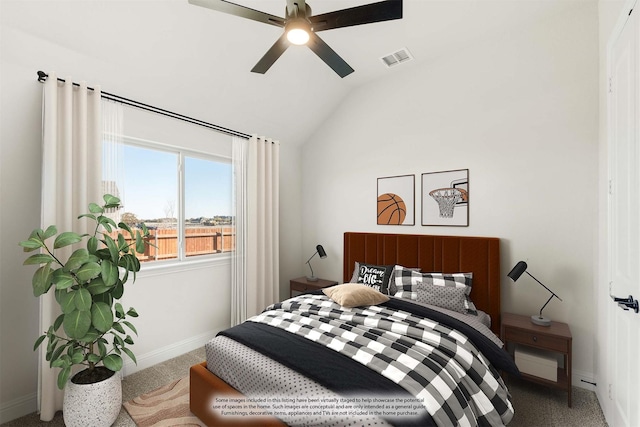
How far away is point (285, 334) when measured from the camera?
200 cm

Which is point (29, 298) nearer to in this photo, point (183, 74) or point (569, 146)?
point (183, 74)

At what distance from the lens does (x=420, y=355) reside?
1676 mm

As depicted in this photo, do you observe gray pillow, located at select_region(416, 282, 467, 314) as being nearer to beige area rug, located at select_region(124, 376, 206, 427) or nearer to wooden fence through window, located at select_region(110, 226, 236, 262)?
beige area rug, located at select_region(124, 376, 206, 427)

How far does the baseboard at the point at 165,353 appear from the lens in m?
2.64

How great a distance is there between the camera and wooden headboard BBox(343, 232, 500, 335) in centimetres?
267

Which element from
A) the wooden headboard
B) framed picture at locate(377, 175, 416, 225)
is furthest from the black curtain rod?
the wooden headboard

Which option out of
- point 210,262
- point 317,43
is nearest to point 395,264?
point 210,262

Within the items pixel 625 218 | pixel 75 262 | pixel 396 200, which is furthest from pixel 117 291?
pixel 625 218

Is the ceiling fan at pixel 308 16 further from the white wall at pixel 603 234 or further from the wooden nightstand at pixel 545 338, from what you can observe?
the wooden nightstand at pixel 545 338

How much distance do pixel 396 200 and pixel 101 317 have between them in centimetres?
290

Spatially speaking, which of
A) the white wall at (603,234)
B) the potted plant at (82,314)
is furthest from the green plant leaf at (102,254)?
the white wall at (603,234)

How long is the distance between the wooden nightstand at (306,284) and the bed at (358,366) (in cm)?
88

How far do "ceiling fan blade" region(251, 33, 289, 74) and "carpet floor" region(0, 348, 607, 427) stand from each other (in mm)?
2581

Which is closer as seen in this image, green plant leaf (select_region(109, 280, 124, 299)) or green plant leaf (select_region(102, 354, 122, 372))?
green plant leaf (select_region(102, 354, 122, 372))
